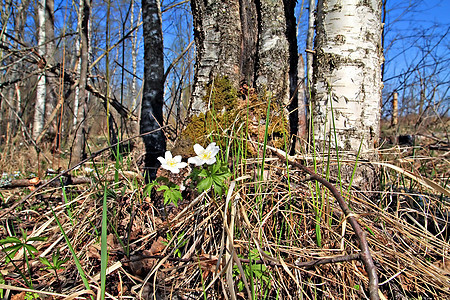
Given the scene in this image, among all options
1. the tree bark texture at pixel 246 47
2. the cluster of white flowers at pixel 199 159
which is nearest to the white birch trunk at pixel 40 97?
the tree bark texture at pixel 246 47

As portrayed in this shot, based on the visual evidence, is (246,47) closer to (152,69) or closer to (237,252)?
(237,252)

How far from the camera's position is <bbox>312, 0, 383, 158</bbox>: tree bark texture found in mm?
1344

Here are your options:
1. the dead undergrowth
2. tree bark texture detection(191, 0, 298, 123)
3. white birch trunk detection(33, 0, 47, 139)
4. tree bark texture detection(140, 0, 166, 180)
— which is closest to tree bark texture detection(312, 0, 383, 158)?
tree bark texture detection(191, 0, 298, 123)

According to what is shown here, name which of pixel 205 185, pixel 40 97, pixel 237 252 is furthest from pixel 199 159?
pixel 40 97

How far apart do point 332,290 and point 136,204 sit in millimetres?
945

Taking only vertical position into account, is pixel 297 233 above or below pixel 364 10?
below

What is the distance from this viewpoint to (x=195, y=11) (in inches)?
62.3

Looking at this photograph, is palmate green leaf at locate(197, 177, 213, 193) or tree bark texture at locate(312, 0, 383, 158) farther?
tree bark texture at locate(312, 0, 383, 158)

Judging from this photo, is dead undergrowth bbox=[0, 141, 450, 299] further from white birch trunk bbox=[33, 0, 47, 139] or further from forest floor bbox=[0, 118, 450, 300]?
white birch trunk bbox=[33, 0, 47, 139]

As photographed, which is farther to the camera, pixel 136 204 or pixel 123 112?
pixel 123 112

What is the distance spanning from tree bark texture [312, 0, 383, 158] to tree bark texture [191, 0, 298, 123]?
0.25 metres

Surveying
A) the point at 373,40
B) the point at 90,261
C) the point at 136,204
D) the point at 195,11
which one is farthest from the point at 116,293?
the point at 373,40

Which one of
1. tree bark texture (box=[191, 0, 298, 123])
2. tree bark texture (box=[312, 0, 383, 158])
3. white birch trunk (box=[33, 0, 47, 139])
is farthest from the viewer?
white birch trunk (box=[33, 0, 47, 139])

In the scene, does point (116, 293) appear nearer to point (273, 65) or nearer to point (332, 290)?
point (332, 290)
